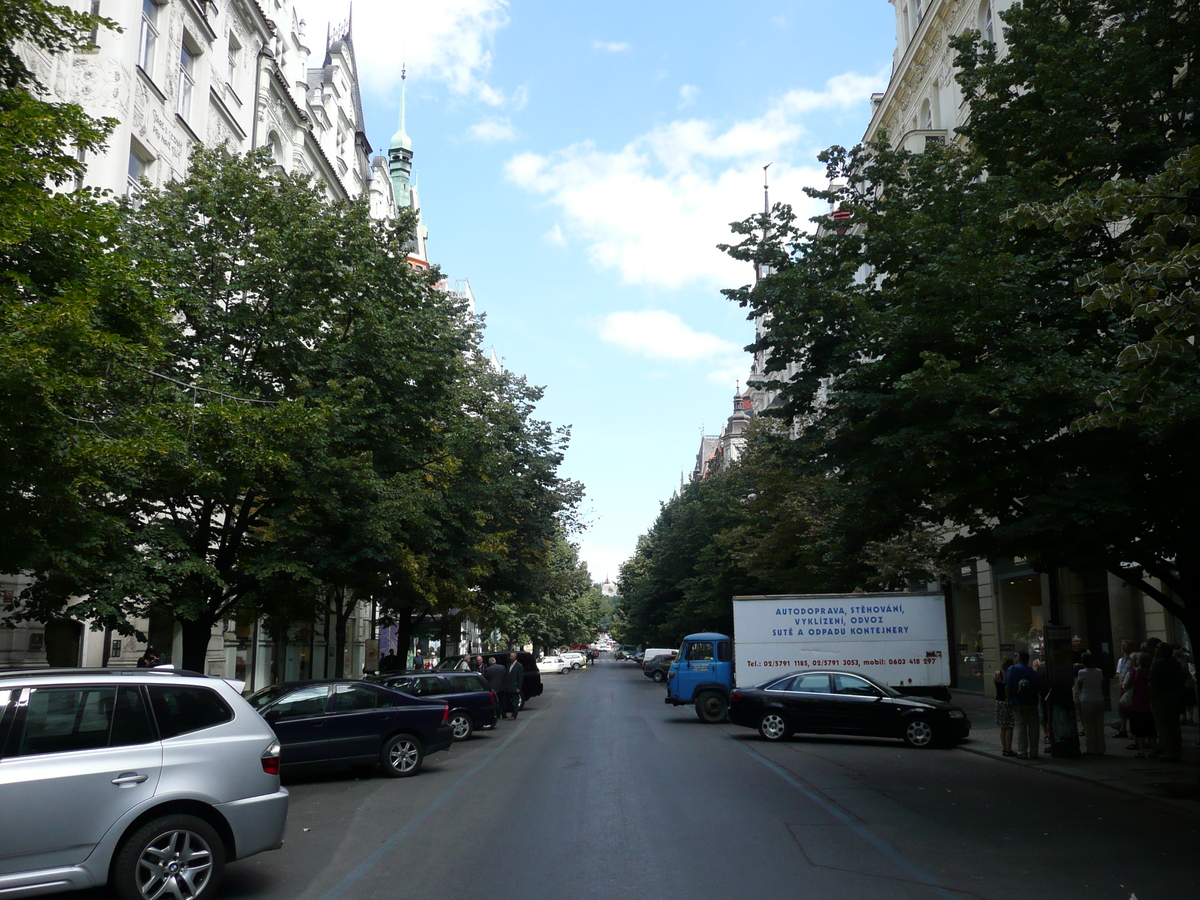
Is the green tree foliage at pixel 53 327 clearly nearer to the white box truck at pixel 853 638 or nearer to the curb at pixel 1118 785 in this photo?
the curb at pixel 1118 785

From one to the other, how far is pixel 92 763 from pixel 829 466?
35.9 feet

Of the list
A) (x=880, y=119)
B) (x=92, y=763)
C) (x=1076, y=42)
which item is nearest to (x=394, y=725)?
(x=92, y=763)

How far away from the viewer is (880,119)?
4128cm

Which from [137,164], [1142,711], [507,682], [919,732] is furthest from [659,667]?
[1142,711]

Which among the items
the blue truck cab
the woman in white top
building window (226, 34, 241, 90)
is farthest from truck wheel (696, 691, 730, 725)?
building window (226, 34, 241, 90)

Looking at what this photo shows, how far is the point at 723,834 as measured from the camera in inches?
387

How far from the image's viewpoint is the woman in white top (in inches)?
648

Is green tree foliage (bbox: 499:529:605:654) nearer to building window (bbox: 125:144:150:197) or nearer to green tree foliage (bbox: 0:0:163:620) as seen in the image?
building window (bbox: 125:144:150:197)

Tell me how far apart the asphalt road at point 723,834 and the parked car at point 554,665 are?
169 feet

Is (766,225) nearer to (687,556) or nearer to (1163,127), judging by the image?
(1163,127)

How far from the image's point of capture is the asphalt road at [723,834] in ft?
25.5

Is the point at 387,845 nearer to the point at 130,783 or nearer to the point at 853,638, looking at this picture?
the point at 130,783

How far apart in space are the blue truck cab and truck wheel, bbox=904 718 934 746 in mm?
7389

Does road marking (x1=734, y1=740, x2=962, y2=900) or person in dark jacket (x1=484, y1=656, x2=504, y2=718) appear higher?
person in dark jacket (x1=484, y1=656, x2=504, y2=718)
